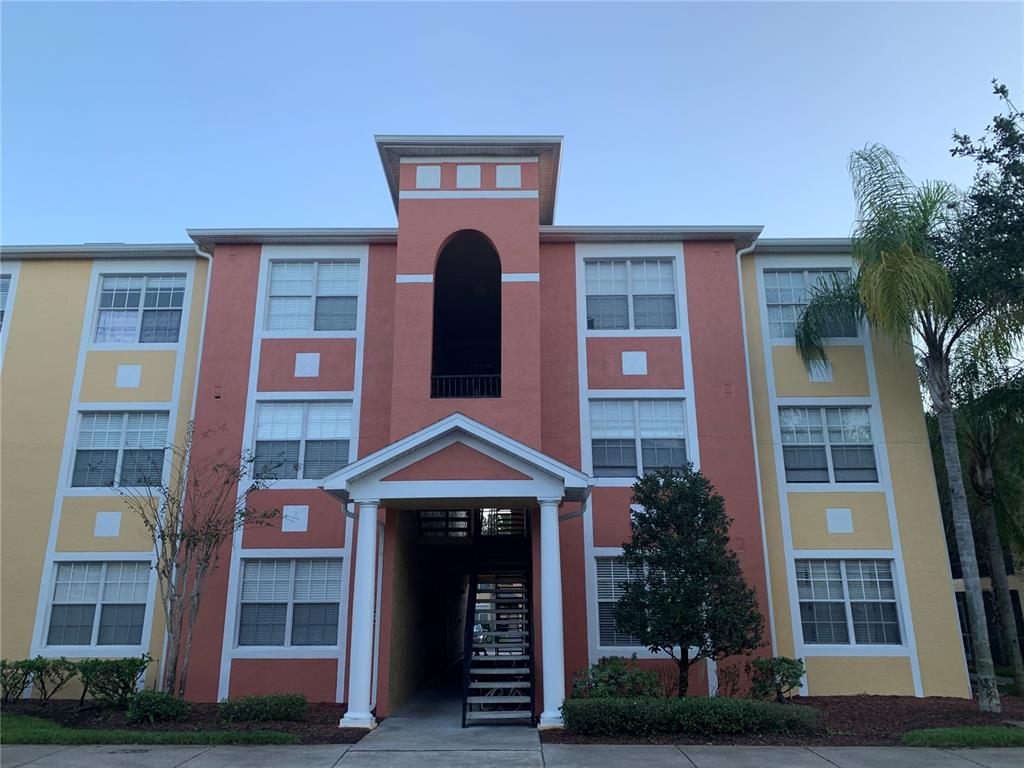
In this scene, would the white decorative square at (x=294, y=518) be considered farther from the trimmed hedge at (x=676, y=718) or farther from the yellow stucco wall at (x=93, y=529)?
the trimmed hedge at (x=676, y=718)

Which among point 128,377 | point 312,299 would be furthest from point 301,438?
point 128,377

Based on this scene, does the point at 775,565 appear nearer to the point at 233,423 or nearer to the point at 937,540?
the point at 937,540

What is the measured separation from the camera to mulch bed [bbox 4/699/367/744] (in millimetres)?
11195

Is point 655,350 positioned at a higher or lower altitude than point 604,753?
higher

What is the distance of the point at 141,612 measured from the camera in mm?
15203

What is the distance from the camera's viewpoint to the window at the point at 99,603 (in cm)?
1510

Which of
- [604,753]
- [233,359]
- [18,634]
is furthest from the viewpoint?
[233,359]

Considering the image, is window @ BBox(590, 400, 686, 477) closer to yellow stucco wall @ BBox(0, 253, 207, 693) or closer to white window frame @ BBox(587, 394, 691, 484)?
white window frame @ BBox(587, 394, 691, 484)

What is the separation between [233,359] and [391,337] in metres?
3.48

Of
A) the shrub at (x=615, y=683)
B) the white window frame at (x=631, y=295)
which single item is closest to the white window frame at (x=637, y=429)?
the white window frame at (x=631, y=295)

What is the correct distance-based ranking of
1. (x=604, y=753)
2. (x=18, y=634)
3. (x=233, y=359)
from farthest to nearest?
(x=233, y=359) → (x=18, y=634) → (x=604, y=753)

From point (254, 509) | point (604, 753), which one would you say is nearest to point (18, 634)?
point (254, 509)

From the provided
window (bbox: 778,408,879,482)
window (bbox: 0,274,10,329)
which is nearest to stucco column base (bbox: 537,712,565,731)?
window (bbox: 778,408,879,482)

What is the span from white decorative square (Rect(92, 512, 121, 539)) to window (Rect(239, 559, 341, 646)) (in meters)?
2.96
